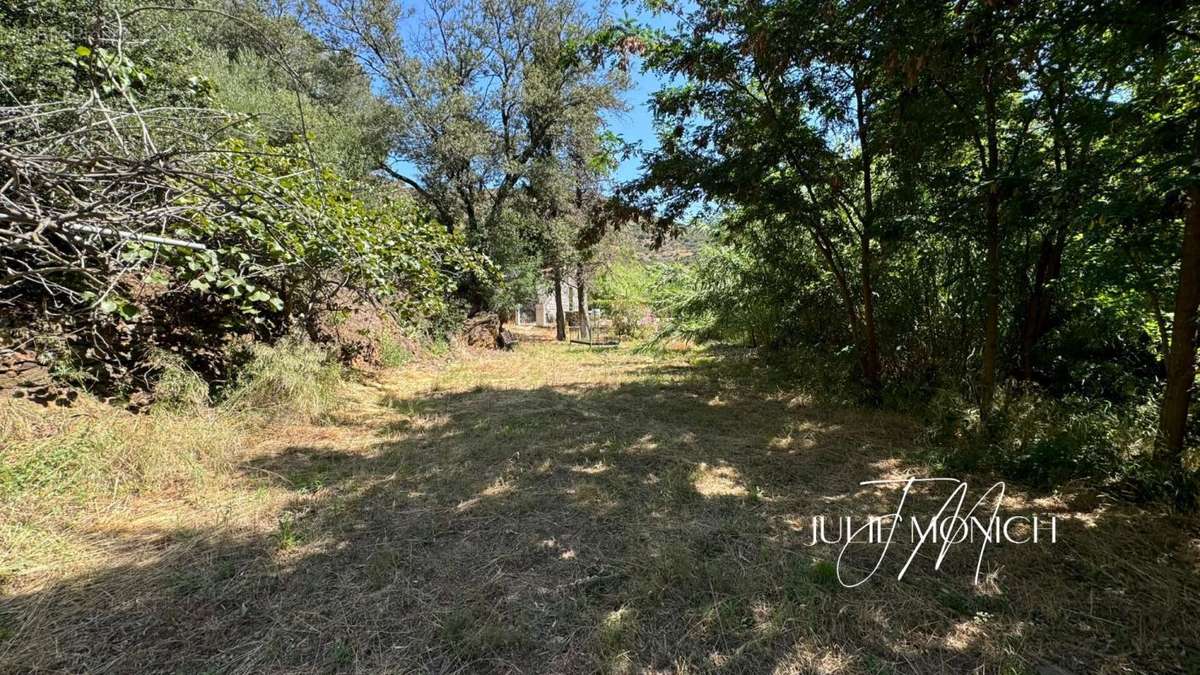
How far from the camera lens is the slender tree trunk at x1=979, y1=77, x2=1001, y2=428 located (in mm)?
2775

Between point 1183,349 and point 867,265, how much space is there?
191 cm

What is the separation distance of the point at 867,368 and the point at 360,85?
33.8 feet

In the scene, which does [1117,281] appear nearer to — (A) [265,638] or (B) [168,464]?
(A) [265,638]

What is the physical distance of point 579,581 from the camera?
1.74m

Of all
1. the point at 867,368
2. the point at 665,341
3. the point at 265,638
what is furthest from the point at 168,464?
the point at 665,341

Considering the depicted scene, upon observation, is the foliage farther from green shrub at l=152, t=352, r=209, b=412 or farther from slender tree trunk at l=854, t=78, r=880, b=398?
green shrub at l=152, t=352, r=209, b=412

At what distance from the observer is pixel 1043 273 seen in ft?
10.4

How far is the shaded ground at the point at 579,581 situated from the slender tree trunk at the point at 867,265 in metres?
1.42

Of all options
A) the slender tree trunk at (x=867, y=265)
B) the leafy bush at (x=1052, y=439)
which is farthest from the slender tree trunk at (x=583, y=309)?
the leafy bush at (x=1052, y=439)

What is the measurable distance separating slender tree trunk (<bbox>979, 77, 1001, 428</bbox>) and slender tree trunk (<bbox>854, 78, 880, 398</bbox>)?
0.76 meters

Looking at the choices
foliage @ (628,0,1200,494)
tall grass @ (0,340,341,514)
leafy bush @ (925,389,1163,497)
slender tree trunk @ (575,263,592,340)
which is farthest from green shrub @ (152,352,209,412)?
slender tree trunk @ (575,263,592,340)
